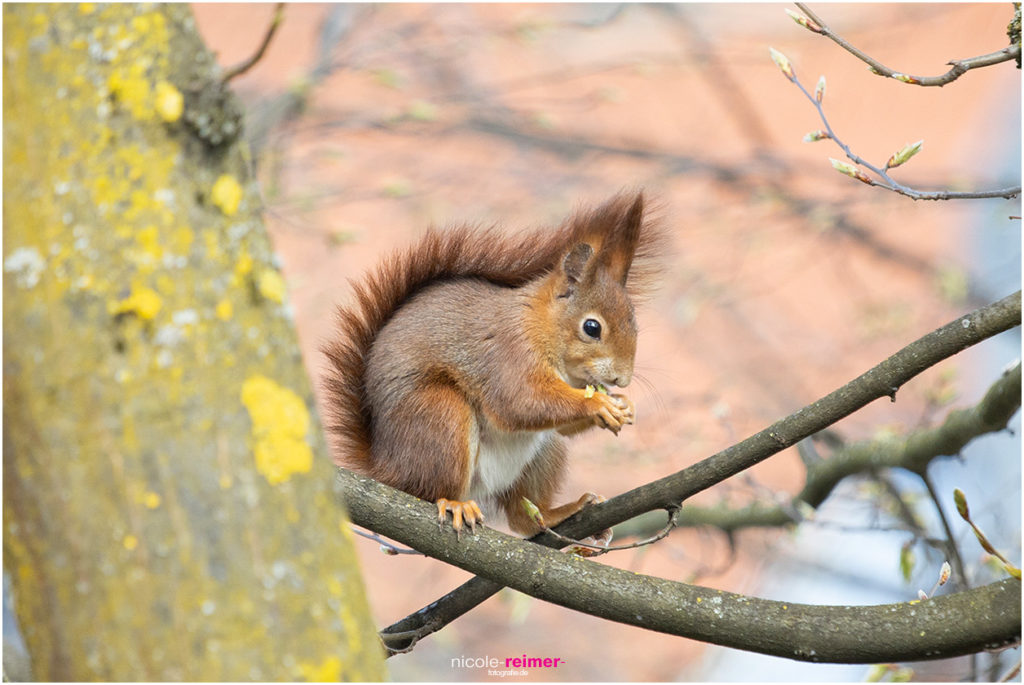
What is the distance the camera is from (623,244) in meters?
2.02

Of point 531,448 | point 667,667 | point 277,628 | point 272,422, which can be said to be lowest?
point 667,667

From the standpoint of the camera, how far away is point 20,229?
736mm

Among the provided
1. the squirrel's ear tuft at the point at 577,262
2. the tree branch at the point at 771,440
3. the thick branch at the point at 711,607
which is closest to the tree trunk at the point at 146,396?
the thick branch at the point at 711,607

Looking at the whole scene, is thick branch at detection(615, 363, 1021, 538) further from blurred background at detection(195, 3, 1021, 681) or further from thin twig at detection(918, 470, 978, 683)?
blurred background at detection(195, 3, 1021, 681)

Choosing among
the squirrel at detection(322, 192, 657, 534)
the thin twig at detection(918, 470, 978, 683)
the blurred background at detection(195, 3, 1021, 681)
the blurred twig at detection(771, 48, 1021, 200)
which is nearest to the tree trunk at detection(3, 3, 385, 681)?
the blurred twig at detection(771, 48, 1021, 200)

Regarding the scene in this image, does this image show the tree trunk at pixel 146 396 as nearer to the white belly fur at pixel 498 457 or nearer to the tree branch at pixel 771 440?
the tree branch at pixel 771 440

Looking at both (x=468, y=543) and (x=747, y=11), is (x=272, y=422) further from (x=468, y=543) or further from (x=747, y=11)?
(x=747, y=11)

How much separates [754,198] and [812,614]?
9.36ft

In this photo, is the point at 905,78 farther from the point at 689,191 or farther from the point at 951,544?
the point at 689,191

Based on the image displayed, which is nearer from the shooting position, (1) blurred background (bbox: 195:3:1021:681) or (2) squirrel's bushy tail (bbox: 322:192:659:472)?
(2) squirrel's bushy tail (bbox: 322:192:659:472)

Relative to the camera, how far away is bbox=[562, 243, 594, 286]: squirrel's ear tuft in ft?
6.42

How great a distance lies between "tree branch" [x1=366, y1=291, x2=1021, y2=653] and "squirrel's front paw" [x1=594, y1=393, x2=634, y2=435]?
141 millimetres

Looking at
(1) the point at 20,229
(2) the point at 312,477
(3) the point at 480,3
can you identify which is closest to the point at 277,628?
(2) the point at 312,477

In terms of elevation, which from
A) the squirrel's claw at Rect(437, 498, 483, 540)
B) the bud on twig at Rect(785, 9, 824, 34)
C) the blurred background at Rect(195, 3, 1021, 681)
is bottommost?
the blurred background at Rect(195, 3, 1021, 681)
